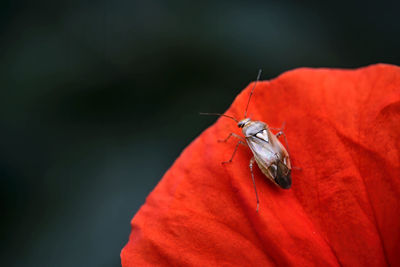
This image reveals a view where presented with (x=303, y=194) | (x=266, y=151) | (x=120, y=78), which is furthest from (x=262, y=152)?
(x=120, y=78)

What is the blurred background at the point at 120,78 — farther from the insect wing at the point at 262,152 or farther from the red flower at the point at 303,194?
the red flower at the point at 303,194

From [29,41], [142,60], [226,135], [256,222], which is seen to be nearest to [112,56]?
[142,60]

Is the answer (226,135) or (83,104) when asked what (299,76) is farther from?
(83,104)

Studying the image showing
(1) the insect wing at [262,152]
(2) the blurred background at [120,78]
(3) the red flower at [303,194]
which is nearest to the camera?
(3) the red flower at [303,194]

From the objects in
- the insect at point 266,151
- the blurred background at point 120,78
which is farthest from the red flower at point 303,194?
the blurred background at point 120,78

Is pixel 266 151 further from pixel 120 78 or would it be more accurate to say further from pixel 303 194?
pixel 120 78
